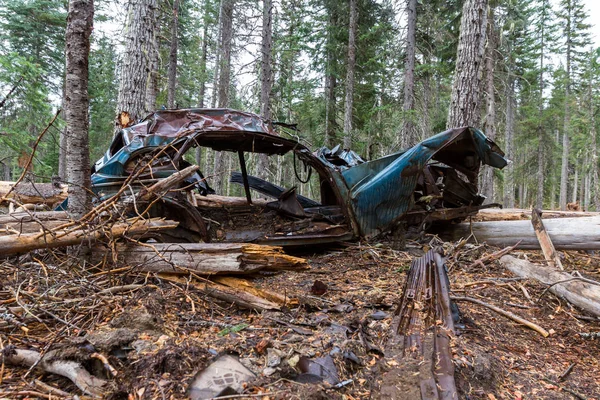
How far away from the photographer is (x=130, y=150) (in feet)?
13.7

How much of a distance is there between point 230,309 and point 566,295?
3.31m

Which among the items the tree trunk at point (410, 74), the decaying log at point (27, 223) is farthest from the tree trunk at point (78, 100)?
the tree trunk at point (410, 74)

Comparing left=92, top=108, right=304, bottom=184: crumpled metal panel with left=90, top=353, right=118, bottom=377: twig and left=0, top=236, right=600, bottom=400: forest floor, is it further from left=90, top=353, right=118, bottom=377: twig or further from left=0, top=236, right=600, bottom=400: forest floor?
left=90, top=353, right=118, bottom=377: twig

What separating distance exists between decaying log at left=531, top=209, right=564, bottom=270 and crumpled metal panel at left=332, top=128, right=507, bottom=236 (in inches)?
62.8

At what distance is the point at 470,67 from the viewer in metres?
7.13

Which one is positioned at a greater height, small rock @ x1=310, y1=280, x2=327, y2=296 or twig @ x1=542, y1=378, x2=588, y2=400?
small rock @ x1=310, y1=280, x2=327, y2=296

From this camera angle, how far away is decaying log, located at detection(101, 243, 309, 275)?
330 cm

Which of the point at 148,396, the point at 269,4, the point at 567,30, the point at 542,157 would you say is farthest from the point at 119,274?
the point at 567,30

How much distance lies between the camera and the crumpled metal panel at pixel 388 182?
5105 mm

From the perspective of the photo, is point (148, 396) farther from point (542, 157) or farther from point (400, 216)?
point (542, 157)

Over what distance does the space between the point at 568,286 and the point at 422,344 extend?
2222 millimetres

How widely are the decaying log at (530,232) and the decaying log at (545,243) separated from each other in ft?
1.42

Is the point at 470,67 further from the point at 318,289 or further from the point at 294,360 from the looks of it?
the point at 294,360

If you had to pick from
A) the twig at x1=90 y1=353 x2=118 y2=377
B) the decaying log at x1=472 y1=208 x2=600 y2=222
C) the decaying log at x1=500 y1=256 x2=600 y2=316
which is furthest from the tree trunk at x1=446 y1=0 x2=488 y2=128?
the twig at x1=90 y1=353 x2=118 y2=377
